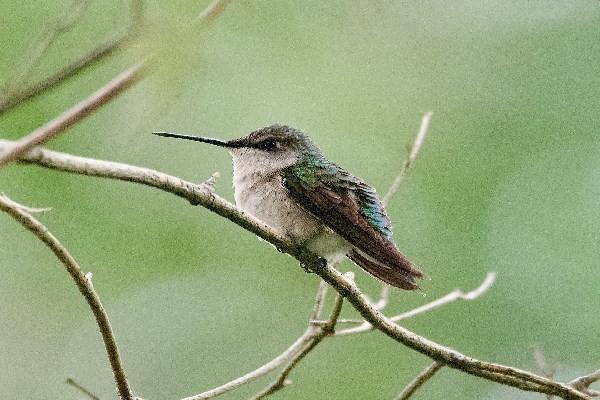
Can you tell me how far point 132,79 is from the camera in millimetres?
895

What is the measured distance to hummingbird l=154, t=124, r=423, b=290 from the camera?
3613 millimetres

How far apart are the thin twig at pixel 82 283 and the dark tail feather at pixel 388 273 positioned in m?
Answer: 1.30

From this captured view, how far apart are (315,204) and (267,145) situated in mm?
659

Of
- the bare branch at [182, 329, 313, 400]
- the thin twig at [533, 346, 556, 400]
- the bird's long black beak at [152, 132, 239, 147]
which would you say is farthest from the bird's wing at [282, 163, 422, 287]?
the thin twig at [533, 346, 556, 400]

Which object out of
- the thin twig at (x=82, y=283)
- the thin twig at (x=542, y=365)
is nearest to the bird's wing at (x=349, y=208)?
the thin twig at (x=542, y=365)

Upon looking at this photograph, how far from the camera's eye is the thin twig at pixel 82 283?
2.04m

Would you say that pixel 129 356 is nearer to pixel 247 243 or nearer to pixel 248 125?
pixel 247 243

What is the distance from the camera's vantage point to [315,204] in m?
3.83

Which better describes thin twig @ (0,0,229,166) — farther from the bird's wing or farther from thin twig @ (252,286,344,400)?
the bird's wing

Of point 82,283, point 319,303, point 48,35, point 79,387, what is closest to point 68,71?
point 48,35

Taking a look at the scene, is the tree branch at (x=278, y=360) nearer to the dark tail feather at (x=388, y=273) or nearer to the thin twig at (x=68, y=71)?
the dark tail feather at (x=388, y=273)

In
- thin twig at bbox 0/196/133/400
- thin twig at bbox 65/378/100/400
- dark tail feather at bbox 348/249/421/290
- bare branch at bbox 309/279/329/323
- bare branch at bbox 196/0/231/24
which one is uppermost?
dark tail feather at bbox 348/249/421/290

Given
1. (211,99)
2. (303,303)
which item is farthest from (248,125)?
(303,303)

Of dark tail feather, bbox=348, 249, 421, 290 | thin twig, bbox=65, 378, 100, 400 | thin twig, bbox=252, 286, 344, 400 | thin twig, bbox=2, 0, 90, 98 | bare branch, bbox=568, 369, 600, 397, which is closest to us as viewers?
thin twig, bbox=2, 0, 90, 98
